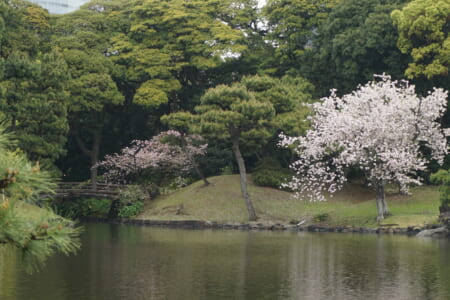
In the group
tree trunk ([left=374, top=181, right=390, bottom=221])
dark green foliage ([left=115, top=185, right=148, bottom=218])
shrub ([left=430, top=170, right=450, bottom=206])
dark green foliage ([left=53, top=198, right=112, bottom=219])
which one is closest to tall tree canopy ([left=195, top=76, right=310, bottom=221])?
tree trunk ([left=374, top=181, right=390, bottom=221])

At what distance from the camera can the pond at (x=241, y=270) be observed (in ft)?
50.0

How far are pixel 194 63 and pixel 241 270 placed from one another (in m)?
27.0

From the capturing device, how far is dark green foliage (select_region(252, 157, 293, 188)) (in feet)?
124

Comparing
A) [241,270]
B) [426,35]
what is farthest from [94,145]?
[241,270]

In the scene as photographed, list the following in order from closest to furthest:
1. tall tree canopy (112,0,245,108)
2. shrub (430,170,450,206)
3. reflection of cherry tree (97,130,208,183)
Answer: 1. shrub (430,170,450,206)
2. reflection of cherry tree (97,130,208,183)
3. tall tree canopy (112,0,245,108)

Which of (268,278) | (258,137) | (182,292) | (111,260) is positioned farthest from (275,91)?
(182,292)

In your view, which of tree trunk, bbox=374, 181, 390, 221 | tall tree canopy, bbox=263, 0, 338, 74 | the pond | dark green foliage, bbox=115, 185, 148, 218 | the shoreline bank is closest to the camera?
the pond

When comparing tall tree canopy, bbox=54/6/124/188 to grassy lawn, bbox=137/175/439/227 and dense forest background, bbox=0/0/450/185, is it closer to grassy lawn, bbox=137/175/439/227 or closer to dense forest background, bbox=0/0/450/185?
dense forest background, bbox=0/0/450/185

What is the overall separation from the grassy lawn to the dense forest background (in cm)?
279

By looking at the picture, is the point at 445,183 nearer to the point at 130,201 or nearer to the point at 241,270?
the point at 241,270

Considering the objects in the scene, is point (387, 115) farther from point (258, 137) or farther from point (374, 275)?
point (374, 275)

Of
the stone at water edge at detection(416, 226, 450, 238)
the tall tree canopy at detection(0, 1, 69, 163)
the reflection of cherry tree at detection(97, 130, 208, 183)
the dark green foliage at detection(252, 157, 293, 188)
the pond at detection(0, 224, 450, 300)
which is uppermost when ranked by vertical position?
the tall tree canopy at detection(0, 1, 69, 163)

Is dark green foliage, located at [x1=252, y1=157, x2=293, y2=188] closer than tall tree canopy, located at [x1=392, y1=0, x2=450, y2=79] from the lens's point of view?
No

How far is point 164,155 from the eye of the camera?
41156mm
